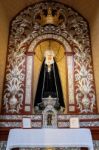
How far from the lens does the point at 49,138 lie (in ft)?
9.16

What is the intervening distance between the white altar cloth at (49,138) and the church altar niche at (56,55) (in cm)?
85

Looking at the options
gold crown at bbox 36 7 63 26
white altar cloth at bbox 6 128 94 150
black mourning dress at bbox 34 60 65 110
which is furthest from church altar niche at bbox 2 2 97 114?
white altar cloth at bbox 6 128 94 150

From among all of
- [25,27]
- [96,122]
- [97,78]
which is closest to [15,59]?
[25,27]

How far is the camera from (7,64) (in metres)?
4.11

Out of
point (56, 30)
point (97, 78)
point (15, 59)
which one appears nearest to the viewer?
point (97, 78)

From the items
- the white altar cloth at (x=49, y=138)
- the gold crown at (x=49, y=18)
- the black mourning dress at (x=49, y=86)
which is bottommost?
the white altar cloth at (x=49, y=138)

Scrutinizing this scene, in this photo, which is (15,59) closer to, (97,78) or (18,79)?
(18,79)

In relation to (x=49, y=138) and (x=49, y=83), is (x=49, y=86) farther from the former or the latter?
(x=49, y=138)

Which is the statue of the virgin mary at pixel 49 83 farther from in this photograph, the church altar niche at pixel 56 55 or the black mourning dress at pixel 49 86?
the church altar niche at pixel 56 55

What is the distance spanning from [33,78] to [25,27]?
1099mm

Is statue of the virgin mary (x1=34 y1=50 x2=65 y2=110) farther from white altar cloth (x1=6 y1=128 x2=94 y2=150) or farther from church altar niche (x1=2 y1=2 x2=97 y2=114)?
white altar cloth (x1=6 y1=128 x2=94 y2=150)

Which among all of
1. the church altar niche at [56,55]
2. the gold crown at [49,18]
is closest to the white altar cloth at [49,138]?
the church altar niche at [56,55]

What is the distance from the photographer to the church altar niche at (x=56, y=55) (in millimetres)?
3811

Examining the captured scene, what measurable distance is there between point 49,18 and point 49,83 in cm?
124
